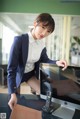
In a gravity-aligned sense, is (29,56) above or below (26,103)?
above

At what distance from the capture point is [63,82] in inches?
53.6

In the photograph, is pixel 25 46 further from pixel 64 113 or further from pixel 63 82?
pixel 64 113

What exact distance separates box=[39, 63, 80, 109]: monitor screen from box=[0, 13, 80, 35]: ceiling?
3.40m

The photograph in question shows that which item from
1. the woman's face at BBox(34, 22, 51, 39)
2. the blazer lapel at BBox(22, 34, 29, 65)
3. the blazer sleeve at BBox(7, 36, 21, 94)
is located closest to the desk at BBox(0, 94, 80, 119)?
the blazer sleeve at BBox(7, 36, 21, 94)

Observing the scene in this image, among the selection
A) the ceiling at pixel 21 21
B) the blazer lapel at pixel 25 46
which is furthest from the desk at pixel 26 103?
the ceiling at pixel 21 21

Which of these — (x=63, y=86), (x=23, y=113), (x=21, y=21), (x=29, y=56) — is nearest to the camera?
(x=23, y=113)

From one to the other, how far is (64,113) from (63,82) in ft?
0.75

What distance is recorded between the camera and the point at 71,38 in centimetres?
488

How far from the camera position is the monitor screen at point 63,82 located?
1.30m

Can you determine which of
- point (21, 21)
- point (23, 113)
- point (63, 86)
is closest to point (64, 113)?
point (63, 86)

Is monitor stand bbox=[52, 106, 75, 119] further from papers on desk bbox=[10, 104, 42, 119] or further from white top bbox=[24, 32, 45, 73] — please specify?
white top bbox=[24, 32, 45, 73]

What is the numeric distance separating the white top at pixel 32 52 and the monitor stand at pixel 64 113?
0.41 metres

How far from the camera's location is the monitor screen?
4.26 feet

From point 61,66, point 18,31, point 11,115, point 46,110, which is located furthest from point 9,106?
point 18,31
